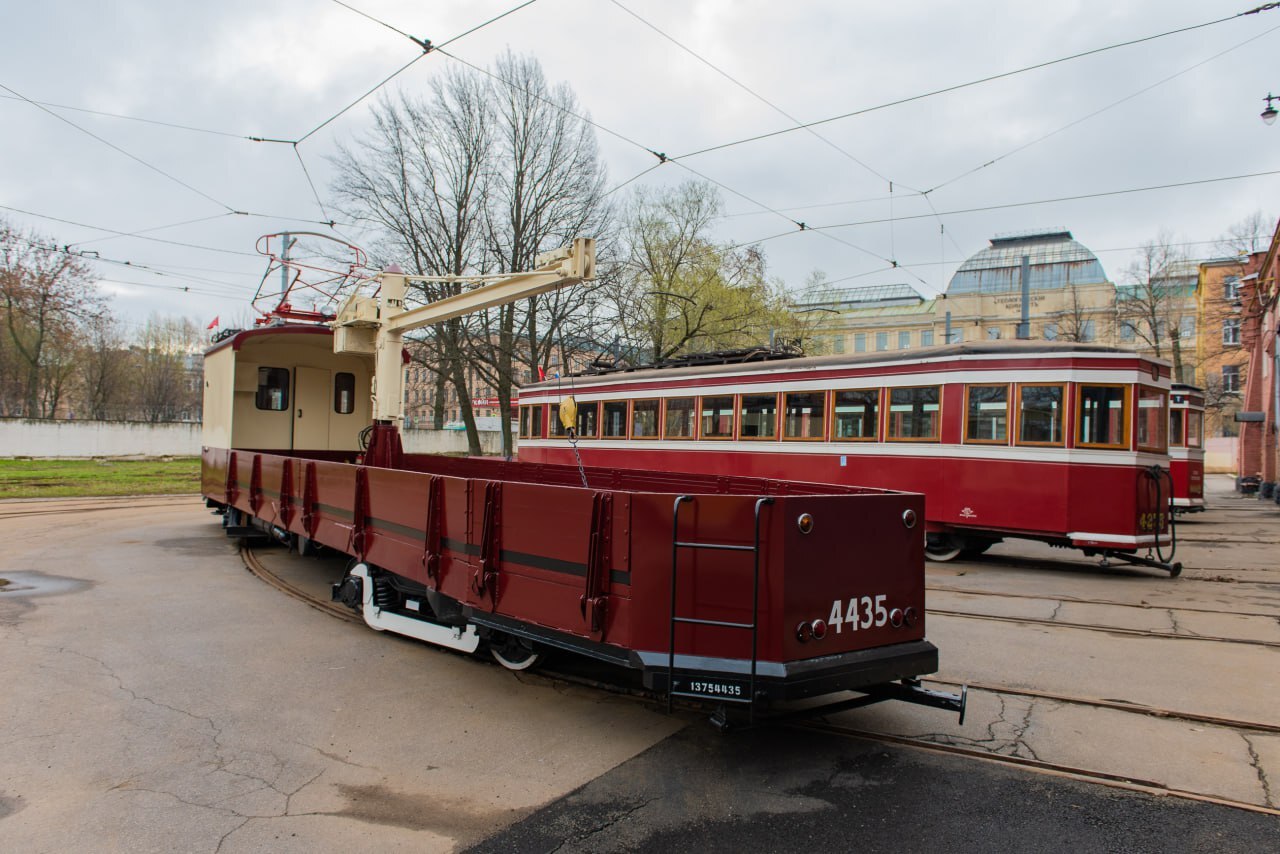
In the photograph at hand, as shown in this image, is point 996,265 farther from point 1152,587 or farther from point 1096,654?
point 1096,654

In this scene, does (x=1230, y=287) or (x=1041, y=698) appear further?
(x=1230, y=287)

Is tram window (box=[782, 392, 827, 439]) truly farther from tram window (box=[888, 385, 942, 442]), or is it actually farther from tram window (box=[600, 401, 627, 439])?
tram window (box=[600, 401, 627, 439])

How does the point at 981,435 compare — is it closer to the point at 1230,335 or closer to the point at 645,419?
the point at 645,419

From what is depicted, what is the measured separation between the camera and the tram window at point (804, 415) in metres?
13.0

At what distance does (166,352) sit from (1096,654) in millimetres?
67805

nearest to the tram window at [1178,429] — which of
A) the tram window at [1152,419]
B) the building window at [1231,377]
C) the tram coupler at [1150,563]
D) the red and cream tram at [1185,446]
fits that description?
the red and cream tram at [1185,446]

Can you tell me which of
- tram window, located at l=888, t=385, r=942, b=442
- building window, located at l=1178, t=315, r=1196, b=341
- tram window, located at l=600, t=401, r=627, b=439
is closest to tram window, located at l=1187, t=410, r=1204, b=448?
tram window, located at l=888, t=385, r=942, b=442

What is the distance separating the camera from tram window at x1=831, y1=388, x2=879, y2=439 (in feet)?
40.4

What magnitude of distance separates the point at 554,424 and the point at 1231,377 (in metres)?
49.3

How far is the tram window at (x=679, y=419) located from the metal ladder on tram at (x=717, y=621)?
11.3 metres

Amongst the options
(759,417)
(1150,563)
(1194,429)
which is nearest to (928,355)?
(759,417)

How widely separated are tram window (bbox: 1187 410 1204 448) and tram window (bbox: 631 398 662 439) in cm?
1315

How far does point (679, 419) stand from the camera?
15531 mm

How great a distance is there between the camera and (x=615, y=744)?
14.7 feet
